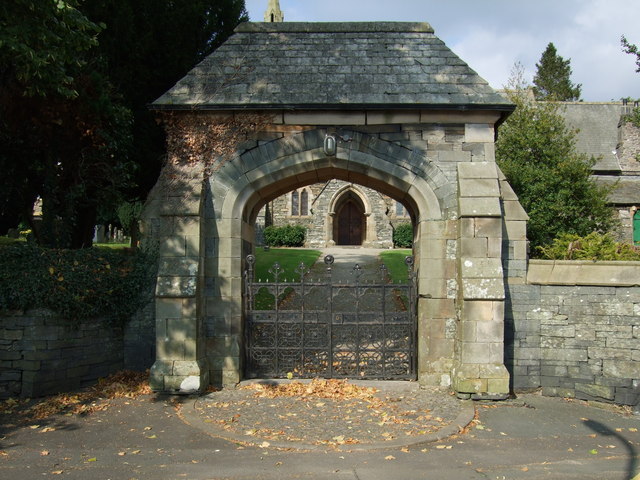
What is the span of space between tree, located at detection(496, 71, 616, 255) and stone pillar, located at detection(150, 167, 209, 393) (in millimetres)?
11652

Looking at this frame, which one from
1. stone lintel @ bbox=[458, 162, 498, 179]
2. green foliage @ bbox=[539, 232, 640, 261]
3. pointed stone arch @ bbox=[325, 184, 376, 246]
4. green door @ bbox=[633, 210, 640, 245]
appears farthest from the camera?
pointed stone arch @ bbox=[325, 184, 376, 246]

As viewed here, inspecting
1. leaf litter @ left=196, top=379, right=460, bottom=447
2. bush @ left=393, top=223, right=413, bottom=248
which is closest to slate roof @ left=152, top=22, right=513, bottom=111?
leaf litter @ left=196, top=379, right=460, bottom=447

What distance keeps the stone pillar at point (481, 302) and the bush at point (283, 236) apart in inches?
977

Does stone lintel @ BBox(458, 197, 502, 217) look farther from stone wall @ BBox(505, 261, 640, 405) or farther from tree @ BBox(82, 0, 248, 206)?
tree @ BBox(82, 0, 248, 206)

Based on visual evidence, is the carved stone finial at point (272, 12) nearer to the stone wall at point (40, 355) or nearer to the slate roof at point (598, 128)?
the slate roof at point (598, 128)

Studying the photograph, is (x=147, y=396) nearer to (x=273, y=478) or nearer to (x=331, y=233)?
(x=273, y=478)

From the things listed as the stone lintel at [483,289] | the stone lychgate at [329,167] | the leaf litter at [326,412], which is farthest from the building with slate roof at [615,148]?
the leaf litter at [326,412]

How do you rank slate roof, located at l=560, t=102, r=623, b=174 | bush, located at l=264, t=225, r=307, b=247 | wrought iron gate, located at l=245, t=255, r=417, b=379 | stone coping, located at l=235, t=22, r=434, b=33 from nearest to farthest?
wrought iron gate, located at l=245, t=255, r=417, b=379
stone coping, located at l=235, t=22, r=434, b=33
slate roof, located at l=560, t=102, r=623, b=174
bush, located at l=264, t=225, r=307, b=247

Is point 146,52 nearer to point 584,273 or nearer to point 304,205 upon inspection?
point 584,273

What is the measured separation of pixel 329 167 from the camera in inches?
341

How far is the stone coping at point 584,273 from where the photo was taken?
8.09m

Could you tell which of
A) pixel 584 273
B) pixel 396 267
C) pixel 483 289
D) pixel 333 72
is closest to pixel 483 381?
pixel 483 289

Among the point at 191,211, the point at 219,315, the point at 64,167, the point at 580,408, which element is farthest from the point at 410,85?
the point at 64,167

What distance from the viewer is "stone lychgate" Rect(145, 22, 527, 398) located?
802 centimetres
